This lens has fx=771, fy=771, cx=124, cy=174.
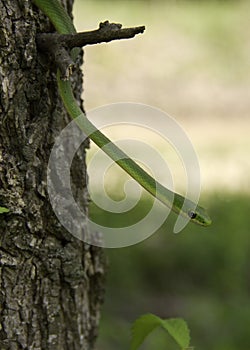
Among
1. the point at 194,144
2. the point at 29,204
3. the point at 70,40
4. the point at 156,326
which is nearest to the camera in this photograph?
the point at 70,40

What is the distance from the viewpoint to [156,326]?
2.29 metres

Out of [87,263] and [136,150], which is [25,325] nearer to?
[87,263]

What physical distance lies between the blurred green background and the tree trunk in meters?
2.09

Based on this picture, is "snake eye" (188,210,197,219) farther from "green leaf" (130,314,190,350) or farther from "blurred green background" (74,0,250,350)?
"blurred green background" (74,0,250,350)

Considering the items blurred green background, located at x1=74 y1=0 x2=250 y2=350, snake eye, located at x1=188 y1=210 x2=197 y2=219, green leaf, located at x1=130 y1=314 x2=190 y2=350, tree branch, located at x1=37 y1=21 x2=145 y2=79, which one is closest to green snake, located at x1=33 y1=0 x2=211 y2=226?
tree branch, located at x1=37 y1=21 x2=145 y2=79

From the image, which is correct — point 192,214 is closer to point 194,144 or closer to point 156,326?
point 156,326

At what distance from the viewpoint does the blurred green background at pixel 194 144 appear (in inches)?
193

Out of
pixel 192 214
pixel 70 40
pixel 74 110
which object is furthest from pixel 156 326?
pixel 70 40

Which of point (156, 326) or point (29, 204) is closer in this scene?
point (29, 204)

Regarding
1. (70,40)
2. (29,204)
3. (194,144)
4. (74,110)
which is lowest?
(29,204)

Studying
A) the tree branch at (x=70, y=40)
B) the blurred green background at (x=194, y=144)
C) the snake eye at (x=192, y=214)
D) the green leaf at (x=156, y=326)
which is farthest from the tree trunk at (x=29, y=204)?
the blurred green background at (x=194, y=144)

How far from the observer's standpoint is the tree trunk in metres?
2.07

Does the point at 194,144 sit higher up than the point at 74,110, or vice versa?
the point at 194,144

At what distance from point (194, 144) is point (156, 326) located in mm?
6983
